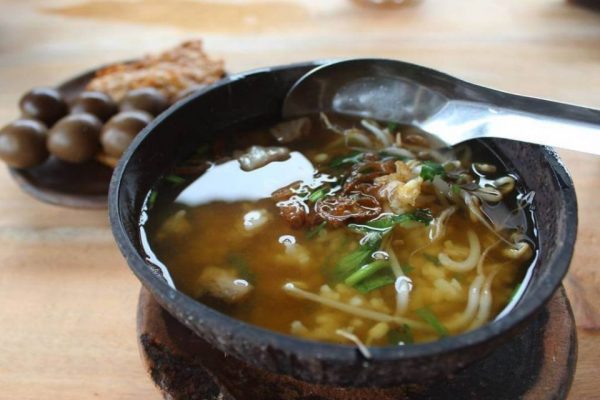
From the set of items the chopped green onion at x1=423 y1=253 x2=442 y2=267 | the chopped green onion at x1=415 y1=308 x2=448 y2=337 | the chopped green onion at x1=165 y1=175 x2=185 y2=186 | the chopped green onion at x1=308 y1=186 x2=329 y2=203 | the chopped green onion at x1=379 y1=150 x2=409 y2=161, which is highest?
the chopped green onion at x1=379 y1=150 x2=409 y2=161

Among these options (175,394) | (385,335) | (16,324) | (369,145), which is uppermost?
(369,145)

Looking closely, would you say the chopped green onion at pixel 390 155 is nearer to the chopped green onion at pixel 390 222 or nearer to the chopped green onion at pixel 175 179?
the chopped green onion at pixel 390 222

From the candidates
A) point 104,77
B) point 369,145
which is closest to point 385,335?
point 369,145

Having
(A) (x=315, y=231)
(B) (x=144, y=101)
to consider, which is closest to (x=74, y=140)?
(B) (x=144, y=101)

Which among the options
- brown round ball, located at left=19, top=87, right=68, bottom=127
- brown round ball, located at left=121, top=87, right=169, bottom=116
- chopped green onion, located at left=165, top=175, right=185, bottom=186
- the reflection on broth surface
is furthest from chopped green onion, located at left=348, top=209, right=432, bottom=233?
brown round ball, located at left=19, top=87, right=68, bottom=127

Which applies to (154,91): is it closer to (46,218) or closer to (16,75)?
(46,218)

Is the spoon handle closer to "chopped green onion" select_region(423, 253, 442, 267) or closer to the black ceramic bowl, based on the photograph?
the black ceramic bowl
